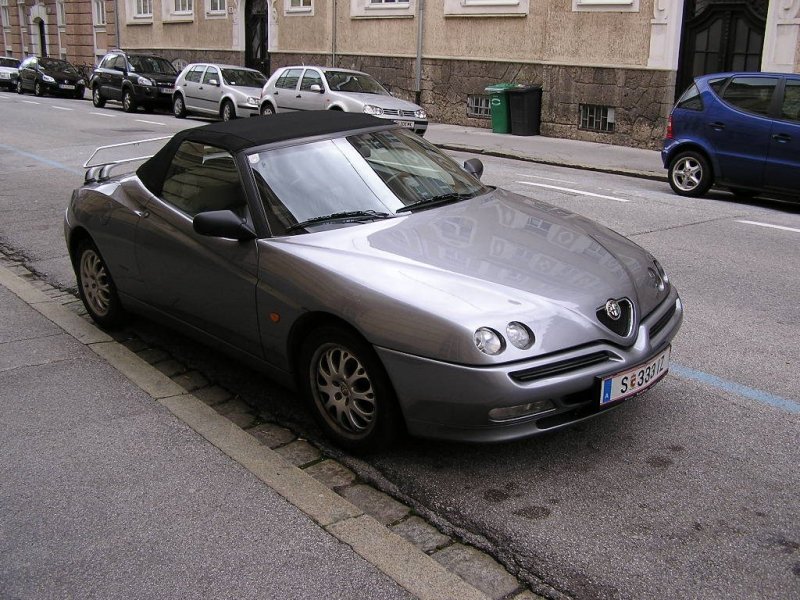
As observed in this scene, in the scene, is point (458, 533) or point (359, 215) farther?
point (359, 215)

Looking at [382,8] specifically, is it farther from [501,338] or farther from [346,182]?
[501,338]

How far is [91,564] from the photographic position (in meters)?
3.30

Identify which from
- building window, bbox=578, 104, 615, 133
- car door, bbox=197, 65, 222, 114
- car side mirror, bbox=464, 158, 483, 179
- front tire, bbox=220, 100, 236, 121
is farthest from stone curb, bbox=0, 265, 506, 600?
car door, bbox=197, 65, 222, 114

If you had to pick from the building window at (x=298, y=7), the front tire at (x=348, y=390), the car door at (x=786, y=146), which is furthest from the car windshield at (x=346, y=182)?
the building window at (x=298, y=7)

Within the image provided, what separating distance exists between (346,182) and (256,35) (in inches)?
1136

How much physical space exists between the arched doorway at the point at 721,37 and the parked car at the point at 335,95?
5446 millimetres

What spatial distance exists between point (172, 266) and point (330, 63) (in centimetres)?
2312

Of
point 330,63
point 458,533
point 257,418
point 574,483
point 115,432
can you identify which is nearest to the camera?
point 458,533

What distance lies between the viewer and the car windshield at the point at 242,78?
23834 millimetres

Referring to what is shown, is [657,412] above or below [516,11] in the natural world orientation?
below

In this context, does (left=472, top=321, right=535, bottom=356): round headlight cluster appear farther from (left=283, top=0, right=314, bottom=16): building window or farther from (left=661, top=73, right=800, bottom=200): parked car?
(left=283, top=0, right=314, bottom=16): building window

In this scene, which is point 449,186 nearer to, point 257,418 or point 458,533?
point 257,418

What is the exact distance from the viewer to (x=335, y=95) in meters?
19.2

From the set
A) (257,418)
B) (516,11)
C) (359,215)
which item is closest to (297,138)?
(359,215)
